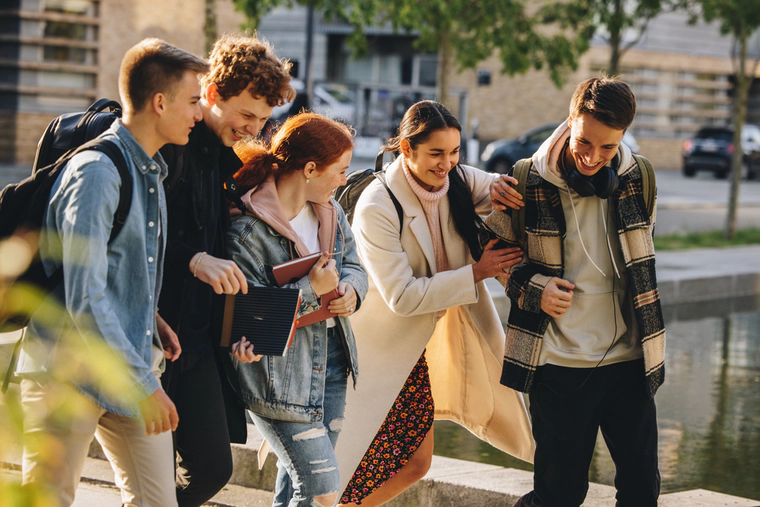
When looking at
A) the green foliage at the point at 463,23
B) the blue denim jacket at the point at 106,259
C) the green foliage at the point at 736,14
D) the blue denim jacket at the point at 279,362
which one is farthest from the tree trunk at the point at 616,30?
the blue denim jacket at the point at 106,259

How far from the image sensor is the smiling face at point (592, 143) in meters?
3.12

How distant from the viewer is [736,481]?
496 cm

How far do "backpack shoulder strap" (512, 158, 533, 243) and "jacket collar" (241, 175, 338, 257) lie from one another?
25.2 inches

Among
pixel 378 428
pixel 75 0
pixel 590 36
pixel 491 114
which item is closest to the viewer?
pixel 378 428

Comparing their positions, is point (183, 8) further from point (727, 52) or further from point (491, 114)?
point (727, 52)

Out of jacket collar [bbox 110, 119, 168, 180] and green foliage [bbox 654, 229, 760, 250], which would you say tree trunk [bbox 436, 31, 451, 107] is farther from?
jacket collar [bbox 110, 119, 168, 180]

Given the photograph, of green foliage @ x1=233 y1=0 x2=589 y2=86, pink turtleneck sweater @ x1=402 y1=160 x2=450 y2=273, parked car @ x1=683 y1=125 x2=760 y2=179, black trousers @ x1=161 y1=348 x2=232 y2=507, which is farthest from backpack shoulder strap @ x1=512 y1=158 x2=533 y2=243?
parked car @ x1=683 y1=125 x2=760 y2=179

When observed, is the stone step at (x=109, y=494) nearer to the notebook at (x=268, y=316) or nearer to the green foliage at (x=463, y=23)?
the notebook at (x=268, y=316)

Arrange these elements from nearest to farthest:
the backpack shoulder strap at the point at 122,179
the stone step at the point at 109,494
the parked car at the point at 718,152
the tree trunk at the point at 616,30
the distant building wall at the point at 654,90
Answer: the backpack shoulder strap at the point at 122,179, the stone step at the point at 109,494, the tree trunk at the point at 616,30, the parked car at the point at 718,152, the distant building wall at the point at 654,90

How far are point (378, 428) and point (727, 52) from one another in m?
38.6

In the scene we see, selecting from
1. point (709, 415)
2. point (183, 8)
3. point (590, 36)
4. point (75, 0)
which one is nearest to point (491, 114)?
point (183, 8)

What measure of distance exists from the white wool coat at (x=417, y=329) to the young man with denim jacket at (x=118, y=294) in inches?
46.0

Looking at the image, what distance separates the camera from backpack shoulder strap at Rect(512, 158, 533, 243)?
337cm

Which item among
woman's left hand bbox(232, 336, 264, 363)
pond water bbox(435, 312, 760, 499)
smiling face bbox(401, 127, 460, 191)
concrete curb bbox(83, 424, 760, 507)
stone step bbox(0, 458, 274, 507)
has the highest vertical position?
smiling face bbox(401, 127, 460, 191)
